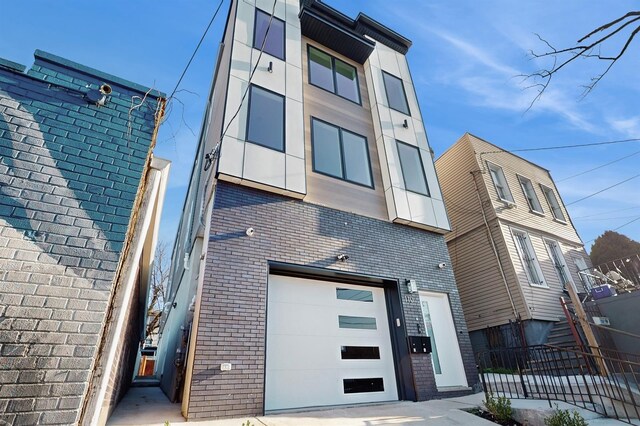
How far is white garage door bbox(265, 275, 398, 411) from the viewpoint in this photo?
5121 millimetres

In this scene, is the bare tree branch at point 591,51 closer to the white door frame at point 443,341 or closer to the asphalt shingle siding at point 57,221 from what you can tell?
the asphalt shingle siding at point 57,221

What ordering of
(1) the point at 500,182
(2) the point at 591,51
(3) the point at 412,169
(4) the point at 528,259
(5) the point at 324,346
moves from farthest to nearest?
(1) the point at 500,182, (4) the point at 528,259, (3) the point at 412,169, (5) the point at 324,346, (2) the point at 591,51

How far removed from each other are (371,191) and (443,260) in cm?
258

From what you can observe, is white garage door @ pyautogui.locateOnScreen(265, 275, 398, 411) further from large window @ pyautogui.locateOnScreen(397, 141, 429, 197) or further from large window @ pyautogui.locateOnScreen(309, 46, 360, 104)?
large window @ pyautogui.locateOnScreen(309, 46, 360, 104)

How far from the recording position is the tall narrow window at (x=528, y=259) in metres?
10.3

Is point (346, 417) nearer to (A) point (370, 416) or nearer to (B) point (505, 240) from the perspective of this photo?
(A) point (370, 416)

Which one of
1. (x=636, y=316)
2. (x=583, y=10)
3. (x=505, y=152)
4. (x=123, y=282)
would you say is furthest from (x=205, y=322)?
(x=505, y=152)

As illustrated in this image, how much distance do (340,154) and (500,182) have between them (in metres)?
8.00

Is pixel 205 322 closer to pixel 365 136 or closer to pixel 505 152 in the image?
pixel 365 136

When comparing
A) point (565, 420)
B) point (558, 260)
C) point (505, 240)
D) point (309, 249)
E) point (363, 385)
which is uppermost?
point (505, 240)

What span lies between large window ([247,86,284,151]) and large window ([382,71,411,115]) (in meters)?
4.02

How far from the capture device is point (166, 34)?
18.5 ft

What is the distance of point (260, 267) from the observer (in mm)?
5352

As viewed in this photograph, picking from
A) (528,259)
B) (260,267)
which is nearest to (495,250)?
(528,259)
